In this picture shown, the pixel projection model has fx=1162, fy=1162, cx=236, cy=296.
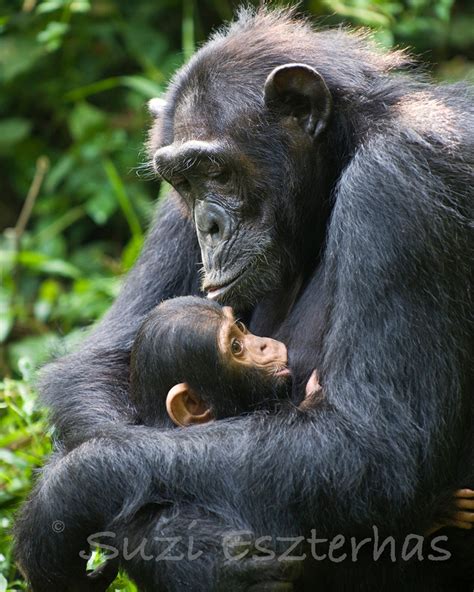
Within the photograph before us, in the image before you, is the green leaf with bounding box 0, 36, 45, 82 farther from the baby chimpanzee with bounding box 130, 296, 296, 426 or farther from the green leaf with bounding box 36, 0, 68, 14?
the baby chimpanzee with bounding box 130, 296, 296, 426

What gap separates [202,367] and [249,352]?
0.26m

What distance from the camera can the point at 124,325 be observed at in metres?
6.57

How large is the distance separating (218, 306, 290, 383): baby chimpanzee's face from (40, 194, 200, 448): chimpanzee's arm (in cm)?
80

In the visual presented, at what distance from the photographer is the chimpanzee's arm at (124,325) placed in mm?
6160

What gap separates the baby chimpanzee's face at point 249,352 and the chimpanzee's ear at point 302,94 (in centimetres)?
100

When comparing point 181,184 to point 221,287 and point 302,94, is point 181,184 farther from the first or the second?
point 302,94

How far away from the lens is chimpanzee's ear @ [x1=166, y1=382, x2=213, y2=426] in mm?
5441

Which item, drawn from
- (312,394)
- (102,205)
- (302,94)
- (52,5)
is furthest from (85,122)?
(312,394)

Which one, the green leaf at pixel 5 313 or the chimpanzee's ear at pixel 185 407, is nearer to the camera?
the chimpanzee's ear at pixel 185 407

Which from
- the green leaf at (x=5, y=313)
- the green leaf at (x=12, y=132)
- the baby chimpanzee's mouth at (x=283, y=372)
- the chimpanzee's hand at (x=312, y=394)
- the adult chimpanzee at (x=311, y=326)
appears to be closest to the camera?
the adult chimpanzee at (x=311, y=326)

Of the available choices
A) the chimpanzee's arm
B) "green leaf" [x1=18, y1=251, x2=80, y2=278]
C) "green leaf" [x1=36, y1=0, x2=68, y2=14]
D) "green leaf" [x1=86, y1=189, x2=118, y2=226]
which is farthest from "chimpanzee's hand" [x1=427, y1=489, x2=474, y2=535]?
"green leaf" [x1=86, y1=189, x2=118, y2=226]

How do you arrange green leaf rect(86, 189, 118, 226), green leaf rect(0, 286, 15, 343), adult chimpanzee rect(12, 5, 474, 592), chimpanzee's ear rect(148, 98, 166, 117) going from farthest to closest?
green leaf rect(86, 189, 118, 226) < green leaf rect(0, 286, 15, 343) < chimpanzee's ear rect(148, 98, 166, 117) < adult chimpanzee rect(12, 5, 474, 592)

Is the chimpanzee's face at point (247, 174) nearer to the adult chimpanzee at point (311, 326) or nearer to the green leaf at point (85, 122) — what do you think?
the adult chimpanzee at point (311, 326)

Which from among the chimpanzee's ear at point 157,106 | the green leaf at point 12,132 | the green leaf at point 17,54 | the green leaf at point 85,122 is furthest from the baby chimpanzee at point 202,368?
the green leaf at point 12,132
